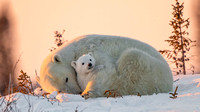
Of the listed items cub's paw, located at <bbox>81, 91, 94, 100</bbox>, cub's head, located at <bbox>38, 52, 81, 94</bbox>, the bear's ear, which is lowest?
cub's paw, located at <bbox>81, 91, 94, 100</bbox>

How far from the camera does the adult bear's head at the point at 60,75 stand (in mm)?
6426

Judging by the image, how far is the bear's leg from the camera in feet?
20.3

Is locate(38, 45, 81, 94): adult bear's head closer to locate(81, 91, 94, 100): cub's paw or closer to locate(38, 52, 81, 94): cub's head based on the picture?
locate(38, 52, 81, 94): cub's head

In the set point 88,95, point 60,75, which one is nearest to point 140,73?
point 88,95

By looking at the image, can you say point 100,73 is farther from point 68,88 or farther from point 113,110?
point 113,110

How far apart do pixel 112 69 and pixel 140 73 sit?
0.60 meters

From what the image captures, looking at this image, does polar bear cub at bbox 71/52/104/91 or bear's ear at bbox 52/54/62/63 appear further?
bear's ear at bbox 52/54/62/63

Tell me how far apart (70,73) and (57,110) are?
2.19m

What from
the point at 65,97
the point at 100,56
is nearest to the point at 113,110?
the point at 65,97

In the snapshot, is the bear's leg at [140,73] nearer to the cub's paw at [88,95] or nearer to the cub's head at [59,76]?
the cub's paw at [88,95]

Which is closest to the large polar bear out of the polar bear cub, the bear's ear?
the bear's ear

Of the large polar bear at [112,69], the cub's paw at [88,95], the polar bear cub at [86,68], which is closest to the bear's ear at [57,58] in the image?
the large polar bear at [112,69]

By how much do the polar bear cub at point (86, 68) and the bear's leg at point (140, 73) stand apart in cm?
52

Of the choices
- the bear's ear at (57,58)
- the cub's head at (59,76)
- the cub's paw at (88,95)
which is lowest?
the cub's paw at (88,95)
